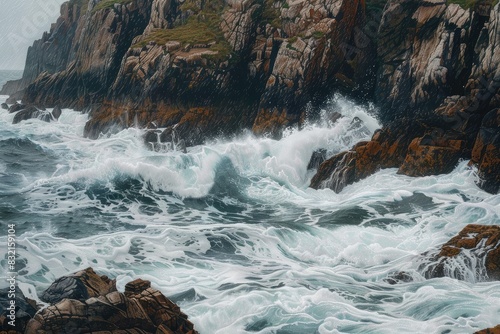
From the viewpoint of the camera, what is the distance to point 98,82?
3547 centimetres

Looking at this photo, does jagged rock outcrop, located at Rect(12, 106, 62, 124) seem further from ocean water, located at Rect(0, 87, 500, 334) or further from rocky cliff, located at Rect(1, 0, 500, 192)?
ocean water, located at Rect(0, 87, 500, 334)

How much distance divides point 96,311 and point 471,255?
8259 millimetres

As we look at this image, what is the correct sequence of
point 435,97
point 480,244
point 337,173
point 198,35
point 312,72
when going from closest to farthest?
1. point 480,244
2. point 337,173
3. point 435,97
4. point 312,72
5. point 198,35

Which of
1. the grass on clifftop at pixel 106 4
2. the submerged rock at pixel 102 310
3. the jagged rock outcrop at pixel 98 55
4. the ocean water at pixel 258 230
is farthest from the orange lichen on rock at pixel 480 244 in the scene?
the grass on clifftop at pixel 106 4

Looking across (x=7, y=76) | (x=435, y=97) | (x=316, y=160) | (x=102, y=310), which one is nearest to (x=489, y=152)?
(x=435, y=97)

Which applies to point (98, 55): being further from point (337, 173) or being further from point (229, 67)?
point (337, 173)

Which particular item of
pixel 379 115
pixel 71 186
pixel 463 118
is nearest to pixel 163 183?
pixel 71 186

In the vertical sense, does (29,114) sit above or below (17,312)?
below

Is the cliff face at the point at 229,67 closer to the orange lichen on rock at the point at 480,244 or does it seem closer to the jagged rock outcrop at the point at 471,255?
the orange lichen on rock at the point at 480,244

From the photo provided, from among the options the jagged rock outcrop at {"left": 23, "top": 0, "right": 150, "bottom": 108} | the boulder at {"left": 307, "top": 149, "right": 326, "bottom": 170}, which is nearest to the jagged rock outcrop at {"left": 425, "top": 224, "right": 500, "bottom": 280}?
the boulder at {"left": 307, "top": 149, "right": 326, "bottom": 170}

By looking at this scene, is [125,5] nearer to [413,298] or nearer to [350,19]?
[350,19]

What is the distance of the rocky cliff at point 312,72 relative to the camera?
2134 cm

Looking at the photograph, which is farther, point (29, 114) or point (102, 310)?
point (29, 114)

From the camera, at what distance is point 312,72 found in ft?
86.6
